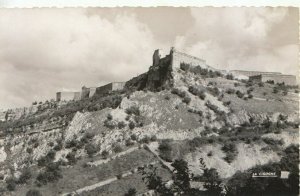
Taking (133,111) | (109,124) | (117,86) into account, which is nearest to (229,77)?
(133,111)

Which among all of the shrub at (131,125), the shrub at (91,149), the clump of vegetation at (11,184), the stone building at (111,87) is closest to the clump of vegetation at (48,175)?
the clump of vegetation at (11,184)

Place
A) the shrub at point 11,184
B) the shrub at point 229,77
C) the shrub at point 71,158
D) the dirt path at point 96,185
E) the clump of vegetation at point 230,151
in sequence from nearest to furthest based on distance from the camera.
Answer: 1. the dirt path at point 96,185
2. the shrub at point 11,184
3. the clump of vegetation at point 230,151
4. the shrub at point 71,158
5. the shrub at point 229,77

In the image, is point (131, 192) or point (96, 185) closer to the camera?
point (131, 192)

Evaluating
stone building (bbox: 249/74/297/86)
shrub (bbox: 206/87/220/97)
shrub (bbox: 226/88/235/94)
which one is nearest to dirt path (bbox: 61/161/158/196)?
shrub (bbox: 206/87/220/97)

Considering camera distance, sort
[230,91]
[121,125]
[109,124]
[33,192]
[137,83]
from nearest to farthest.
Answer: [33,192]
[121,125]
[109,124]
[230,91]
[137,83]

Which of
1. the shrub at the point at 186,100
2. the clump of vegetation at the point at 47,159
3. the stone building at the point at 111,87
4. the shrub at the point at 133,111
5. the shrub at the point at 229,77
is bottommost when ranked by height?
the clump of vegetation at the point at 47,159

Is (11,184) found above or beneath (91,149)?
beneath

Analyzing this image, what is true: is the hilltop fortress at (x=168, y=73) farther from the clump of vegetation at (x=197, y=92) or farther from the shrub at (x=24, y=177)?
the shrub at (x=24, y=177)

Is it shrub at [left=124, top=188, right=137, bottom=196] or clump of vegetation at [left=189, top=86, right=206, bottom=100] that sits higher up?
clump of vegetation at [left=189, top=86, right=206, bottom=100]

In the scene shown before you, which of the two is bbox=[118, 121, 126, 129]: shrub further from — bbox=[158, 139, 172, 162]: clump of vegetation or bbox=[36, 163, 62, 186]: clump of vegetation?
bbox=[36, 163, 62, 186]: clump of vegetation

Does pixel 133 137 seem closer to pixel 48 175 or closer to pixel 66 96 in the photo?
pixel 48 175

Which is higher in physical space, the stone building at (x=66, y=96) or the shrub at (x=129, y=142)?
the stone building at (x=66, y=96)
